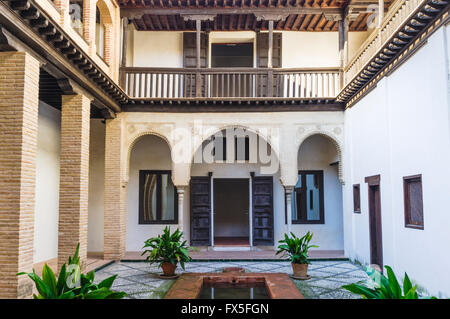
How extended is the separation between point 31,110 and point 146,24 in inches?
284

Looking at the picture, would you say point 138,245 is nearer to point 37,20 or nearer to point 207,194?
point 207,194

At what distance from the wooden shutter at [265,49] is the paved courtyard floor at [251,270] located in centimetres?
625

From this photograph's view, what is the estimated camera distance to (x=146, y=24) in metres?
12.8

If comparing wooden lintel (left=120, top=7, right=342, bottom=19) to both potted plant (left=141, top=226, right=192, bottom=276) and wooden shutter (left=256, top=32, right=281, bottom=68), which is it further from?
potted plant (left=141, top=226, right=192, bottom=276)

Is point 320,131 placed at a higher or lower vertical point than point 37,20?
lower

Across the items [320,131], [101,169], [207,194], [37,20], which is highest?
[37,20]

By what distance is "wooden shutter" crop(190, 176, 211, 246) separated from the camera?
42.3 feet

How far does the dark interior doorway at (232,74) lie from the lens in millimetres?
11703

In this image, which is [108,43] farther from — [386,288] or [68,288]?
[386,288]

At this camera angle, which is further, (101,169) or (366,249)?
(101,169)

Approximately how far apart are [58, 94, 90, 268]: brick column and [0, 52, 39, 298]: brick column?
220 centimetres

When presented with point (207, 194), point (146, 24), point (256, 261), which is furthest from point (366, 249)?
point (146, 24)

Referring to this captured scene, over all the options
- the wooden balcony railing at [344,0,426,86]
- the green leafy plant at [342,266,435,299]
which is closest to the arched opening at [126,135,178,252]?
the wooden balcony railing at [344,0,426,86]

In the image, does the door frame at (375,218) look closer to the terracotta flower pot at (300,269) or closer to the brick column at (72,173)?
the terracotta flower pot at (300,269)
